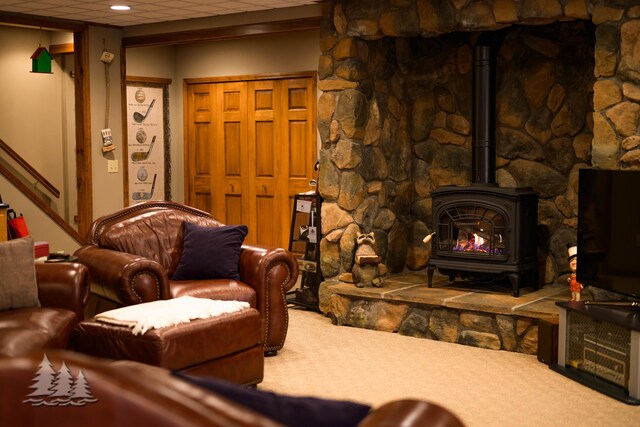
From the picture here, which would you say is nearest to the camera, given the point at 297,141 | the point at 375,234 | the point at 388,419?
the point at 388,419

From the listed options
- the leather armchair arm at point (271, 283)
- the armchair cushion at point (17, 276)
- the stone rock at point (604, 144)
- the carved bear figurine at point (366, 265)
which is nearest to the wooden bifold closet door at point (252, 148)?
the carved bear figurine at point (366, 265)

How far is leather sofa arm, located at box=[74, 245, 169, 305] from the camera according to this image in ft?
14.8

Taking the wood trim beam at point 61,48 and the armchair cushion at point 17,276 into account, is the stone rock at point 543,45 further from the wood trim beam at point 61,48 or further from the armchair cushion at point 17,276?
the wood trim beam at point 61,48

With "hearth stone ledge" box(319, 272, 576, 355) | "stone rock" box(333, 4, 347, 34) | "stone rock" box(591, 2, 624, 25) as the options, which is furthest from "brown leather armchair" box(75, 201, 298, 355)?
"stone rock" box(591, 2, 624, 25)

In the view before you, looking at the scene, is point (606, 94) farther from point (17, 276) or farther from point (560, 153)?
point (17, 276)

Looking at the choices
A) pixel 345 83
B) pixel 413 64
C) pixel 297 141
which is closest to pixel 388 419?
pixel 345 83

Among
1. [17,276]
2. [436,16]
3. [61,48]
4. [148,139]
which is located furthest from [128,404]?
[148,139]

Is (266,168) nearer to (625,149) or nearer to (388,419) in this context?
(625,149)

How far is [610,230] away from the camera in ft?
15.7

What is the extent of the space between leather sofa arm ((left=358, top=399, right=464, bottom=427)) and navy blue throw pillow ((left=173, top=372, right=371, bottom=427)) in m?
0.04

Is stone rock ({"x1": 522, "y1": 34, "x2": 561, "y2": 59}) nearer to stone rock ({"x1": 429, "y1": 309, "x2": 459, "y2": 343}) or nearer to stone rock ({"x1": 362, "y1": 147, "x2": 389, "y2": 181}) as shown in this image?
stone rock ({"x1": 362, "y1": 147, "x2": 389, "y2": 181})

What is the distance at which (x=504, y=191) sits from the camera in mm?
5637

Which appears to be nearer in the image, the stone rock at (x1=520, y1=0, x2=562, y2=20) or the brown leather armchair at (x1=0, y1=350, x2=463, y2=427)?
the brown leather armchair at (x1=0, y1=350, x2=463, y2=427)

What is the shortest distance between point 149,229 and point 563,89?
3050 millimetres
